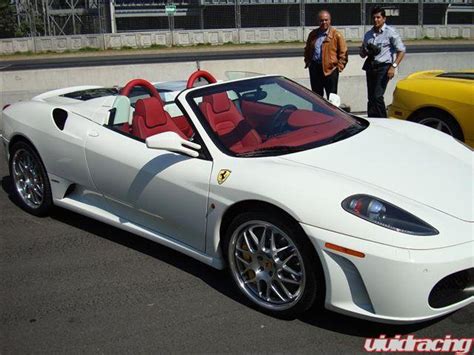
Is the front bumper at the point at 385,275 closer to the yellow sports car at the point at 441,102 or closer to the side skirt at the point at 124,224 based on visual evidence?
the side skirt at the point at 124,224

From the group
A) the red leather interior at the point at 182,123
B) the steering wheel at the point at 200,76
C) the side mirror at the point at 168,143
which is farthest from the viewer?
the steering wheel at the point at 200,76

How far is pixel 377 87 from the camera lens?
7453 mm

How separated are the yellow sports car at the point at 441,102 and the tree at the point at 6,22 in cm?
4734

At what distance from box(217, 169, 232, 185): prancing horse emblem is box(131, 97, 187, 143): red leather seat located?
774 millimetres

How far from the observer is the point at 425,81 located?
20.7ft

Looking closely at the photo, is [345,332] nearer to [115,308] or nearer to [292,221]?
[292,221]

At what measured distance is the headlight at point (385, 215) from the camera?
9.26ft

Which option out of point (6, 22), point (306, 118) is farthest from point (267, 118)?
point (6, 22)

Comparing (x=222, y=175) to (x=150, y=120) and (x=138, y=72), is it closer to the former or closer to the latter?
Answer: (x=150, y=120)

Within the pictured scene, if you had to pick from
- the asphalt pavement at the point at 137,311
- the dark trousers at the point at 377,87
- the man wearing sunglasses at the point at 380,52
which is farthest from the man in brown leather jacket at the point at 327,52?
the asphalt pavement at the point at 137,311

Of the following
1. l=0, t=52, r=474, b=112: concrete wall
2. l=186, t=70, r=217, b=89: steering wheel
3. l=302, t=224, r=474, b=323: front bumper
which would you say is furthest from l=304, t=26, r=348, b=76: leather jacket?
l=302, t=224, r=474, b=323: front bumper

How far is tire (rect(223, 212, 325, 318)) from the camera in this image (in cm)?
301

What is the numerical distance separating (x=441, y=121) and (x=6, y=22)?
48.1 meters
